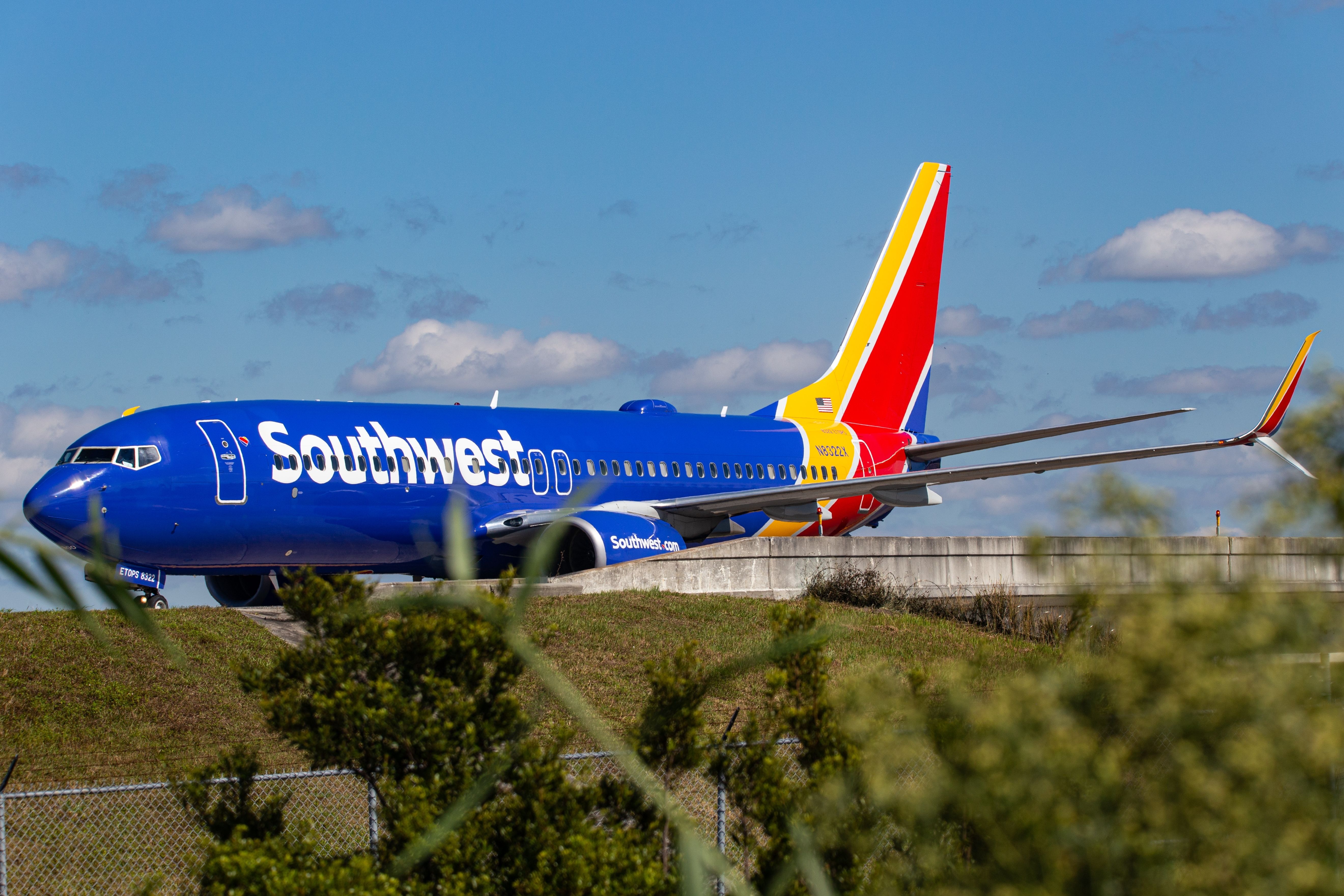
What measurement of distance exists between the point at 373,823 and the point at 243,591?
44.8 feet

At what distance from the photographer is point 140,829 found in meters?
12.7

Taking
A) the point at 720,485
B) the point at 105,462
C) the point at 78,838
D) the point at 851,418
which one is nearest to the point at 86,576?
the point at 78,838

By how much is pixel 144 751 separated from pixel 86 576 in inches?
417

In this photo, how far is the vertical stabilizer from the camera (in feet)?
96.6

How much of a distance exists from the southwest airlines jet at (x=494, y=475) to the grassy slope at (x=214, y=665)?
145 centimetres

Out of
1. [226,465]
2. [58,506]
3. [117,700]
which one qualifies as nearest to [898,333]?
[226,465]

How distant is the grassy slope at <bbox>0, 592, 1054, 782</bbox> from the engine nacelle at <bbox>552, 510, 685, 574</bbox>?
156 cm

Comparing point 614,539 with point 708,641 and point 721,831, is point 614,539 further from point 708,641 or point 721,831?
point 721,831

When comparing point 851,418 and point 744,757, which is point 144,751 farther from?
point 851,418

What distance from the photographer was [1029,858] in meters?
3.17

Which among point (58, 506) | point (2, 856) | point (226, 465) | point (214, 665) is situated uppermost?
point (226, 465)

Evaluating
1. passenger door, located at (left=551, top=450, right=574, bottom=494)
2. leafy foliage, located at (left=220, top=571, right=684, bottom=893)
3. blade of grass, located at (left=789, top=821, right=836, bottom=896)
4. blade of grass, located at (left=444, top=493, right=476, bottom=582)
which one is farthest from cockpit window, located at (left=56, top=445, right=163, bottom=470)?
blade of grass, located at (left=444, top=493, right=476, bottom=582)

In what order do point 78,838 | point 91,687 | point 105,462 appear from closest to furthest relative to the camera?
point 78,838 < point 91,687 < point 105,462

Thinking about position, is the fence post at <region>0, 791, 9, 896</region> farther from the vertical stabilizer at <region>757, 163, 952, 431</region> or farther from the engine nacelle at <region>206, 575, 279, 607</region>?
the vertical stabilizer at <region>757, 163, 952, 431</region>
